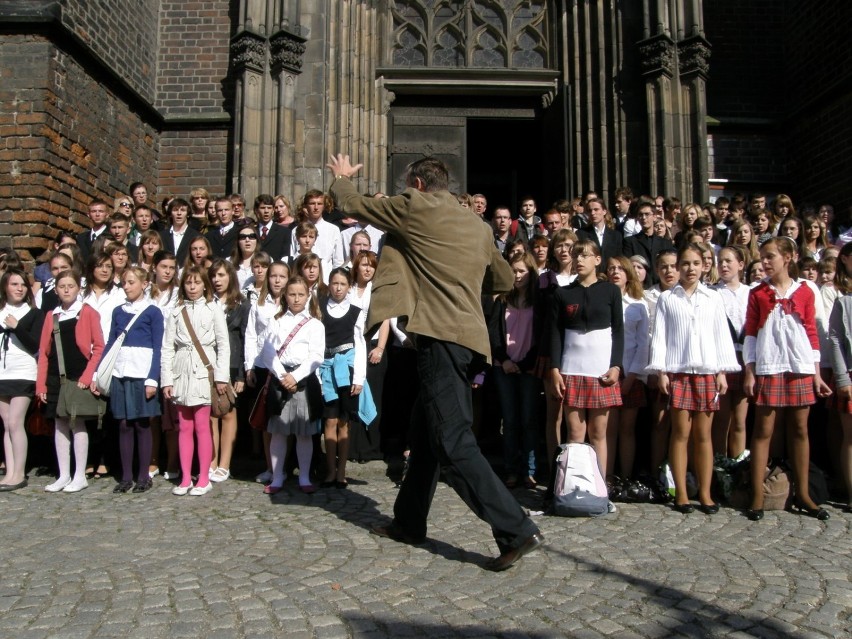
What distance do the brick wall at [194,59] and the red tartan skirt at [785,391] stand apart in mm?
10684

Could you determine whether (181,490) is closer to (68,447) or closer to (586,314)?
(68,447)

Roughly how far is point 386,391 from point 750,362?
3.12 meters

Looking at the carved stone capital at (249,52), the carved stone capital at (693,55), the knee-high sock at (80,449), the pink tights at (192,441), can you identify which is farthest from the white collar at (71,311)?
the carved stone capital at (693,55)

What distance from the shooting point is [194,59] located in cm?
1360

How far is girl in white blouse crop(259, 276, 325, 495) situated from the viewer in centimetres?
612

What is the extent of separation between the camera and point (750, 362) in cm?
565

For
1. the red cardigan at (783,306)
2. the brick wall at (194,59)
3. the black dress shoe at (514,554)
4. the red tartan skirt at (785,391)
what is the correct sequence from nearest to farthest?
the black dress shoe at (514,554) → the red tartan skirt at (785,391) → the red cardigan at (783,306) → the brick wall at (194,59)

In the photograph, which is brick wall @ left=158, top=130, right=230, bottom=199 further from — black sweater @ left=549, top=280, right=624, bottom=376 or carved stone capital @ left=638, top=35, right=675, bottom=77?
black sweater @ left=549, top=280, right=624, bottom=376

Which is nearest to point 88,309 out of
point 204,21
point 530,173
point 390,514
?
point 390,514

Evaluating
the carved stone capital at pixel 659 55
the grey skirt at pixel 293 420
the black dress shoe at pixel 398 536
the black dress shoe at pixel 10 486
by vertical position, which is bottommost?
the black dress shoe at pixel 398 536

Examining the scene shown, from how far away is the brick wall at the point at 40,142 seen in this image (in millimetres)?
10117

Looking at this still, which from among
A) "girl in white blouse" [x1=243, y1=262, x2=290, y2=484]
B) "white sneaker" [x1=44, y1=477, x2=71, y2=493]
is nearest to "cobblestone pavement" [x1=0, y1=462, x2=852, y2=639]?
"white sneaker" [x1=44, y1=477, x2=71, y2=493]

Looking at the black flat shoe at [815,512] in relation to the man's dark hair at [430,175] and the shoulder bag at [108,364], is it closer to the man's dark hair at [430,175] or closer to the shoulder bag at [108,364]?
the man's dark hair at [430,175]

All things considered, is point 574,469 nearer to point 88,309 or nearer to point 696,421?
point 696,421
